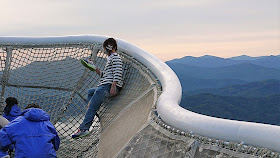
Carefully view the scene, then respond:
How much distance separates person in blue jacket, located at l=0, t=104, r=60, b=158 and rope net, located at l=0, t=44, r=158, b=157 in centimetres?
122

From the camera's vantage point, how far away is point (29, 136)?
204cm

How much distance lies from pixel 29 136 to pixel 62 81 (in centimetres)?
224

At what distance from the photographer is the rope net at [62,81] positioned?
11.3ft

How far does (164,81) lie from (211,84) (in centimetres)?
13142

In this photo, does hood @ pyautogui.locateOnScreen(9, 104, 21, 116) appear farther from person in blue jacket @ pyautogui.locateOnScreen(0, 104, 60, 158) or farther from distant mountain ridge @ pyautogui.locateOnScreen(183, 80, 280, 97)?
distant mountain ridge @ pyautogui.locateOnScreen(183, 80, 280, 97)

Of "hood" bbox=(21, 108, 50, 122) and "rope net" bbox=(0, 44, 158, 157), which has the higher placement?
"hood" bbox=(21, 108, 50, 122)

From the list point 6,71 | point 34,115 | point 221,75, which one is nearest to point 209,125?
point 34,115

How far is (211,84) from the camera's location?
13138 centimetres

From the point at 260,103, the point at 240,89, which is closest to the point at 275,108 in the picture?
the point at 260,103

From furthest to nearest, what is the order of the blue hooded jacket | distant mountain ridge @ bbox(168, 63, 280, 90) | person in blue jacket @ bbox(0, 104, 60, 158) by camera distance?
distant mountain ridge @ bbox(168, 63, 280, 90) → the blue hooded jacket → person in blue jacket @ bbox(0, 104, 60, 158)

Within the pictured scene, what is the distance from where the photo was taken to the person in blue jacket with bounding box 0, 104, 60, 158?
2.02 meters

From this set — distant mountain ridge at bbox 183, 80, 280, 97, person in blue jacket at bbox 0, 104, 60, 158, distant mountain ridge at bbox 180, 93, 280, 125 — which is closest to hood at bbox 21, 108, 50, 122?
person in blue jacket at bbox 0, 104, 60, 158

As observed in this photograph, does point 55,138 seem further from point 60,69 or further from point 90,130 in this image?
point 60,69

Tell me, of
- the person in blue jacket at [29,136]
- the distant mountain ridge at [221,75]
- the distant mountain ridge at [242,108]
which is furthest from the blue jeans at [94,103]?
the distant mountain ridge at [221,75]
